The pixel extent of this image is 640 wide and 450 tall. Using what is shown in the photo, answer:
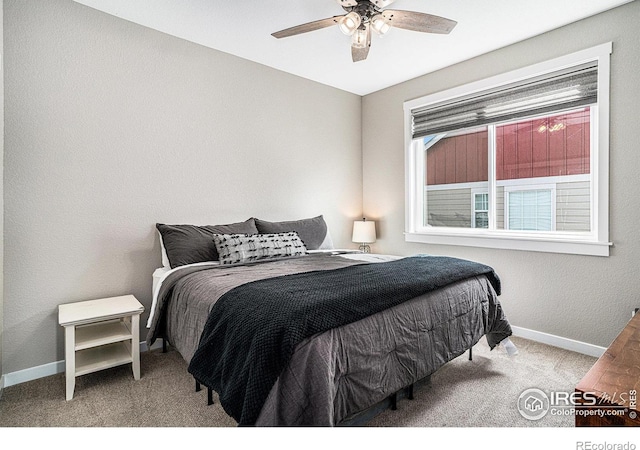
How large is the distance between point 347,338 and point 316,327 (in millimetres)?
185

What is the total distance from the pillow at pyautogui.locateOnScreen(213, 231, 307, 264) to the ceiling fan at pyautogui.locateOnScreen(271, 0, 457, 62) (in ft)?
4.82

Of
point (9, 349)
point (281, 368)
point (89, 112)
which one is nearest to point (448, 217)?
point (281, 368)

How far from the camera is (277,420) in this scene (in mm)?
1294

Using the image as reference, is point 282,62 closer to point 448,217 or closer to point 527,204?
point 448,217

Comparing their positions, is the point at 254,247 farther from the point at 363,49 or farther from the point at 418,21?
the point at 418,21

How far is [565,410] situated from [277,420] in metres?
1.68

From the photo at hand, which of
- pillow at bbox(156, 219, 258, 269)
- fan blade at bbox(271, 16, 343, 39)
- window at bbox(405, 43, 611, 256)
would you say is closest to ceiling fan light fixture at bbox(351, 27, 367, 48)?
fan blade at bbox(271, 16, 343, 39)

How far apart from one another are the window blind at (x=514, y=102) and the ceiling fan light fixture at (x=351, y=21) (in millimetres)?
1735

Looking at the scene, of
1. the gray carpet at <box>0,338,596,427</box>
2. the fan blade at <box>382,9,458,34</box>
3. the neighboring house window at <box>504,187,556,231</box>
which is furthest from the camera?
the neighboring house window at <box>504,187,556,231</box>

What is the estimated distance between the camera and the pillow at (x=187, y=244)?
Answer: 2.62m

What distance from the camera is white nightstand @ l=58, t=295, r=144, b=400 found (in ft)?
6.70

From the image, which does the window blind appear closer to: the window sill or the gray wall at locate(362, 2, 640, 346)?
the gray wall at locate(362, 2, 640, 346)

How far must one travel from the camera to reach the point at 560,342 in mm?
2836

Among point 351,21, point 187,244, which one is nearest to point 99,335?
point 187,244
